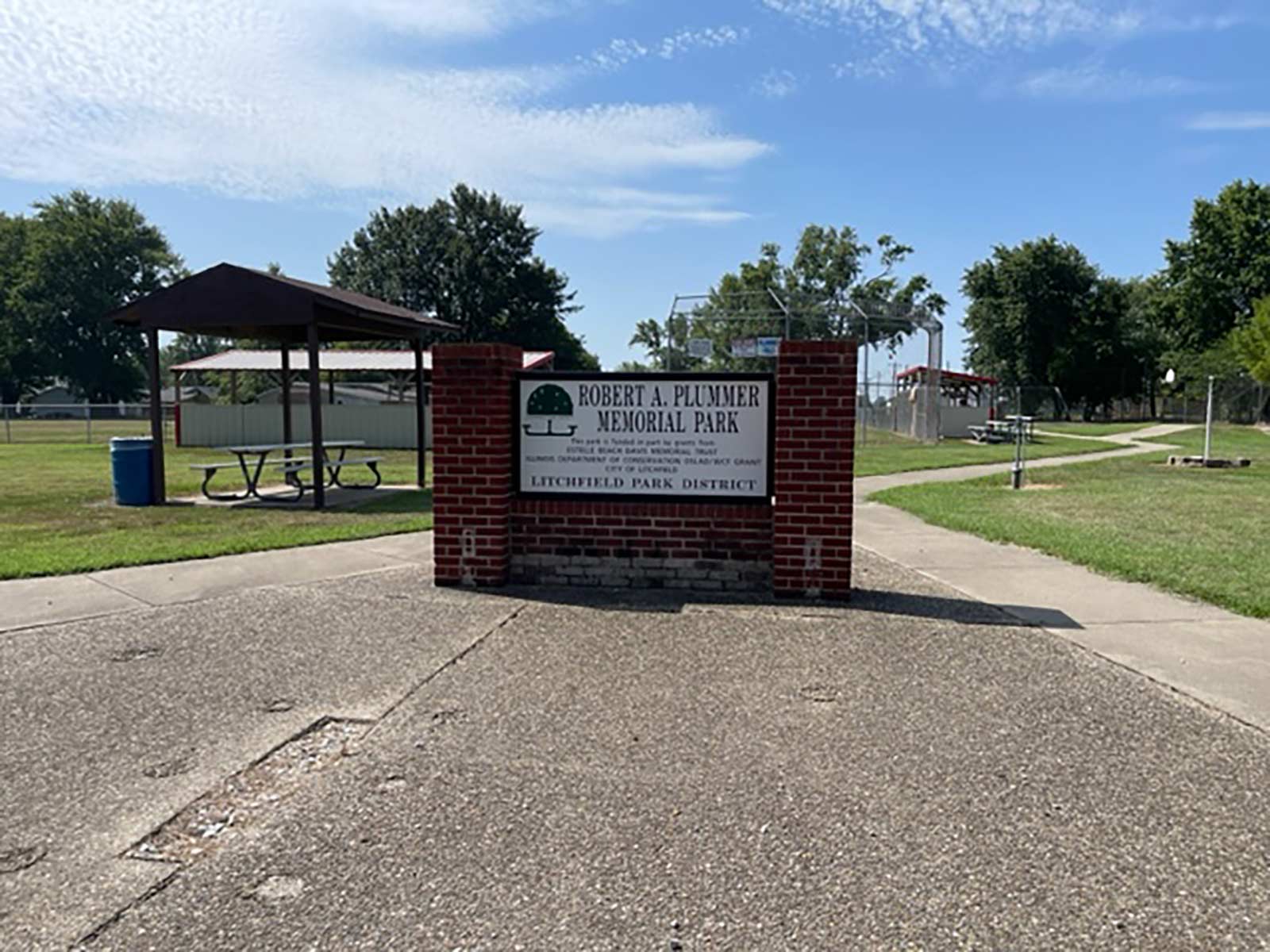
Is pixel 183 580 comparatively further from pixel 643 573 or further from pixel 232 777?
pixel 232 777

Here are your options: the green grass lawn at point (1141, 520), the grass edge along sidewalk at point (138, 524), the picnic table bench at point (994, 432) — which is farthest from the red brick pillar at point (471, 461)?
the picnic table bench at point (994, 432)

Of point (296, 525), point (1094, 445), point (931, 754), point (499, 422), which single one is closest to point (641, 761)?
point (931, 754)

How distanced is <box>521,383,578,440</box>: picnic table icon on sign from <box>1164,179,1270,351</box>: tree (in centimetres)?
5531

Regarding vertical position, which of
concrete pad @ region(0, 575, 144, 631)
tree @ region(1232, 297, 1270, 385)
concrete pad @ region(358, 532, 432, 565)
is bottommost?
concrete pad @ region(0, 575, 144, 631)

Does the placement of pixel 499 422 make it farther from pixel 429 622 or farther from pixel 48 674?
pixel 48 674

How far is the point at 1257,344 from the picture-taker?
41469mm

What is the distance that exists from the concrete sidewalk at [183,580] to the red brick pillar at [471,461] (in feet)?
3.61

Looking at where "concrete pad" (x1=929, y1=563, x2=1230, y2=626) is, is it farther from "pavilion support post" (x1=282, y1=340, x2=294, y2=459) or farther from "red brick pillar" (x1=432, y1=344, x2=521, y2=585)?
"pavilion support post" (x1=282, y1=340, x2=294, y2=459)

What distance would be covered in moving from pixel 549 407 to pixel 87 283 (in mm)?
72625

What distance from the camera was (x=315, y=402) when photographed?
12.7 m

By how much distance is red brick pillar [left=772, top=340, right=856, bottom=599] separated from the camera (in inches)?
255

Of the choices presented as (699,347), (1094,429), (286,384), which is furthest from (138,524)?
(1094,429)

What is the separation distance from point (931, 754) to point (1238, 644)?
285 centimetres

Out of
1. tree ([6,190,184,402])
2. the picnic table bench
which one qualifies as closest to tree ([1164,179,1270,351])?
the picnic table bench
